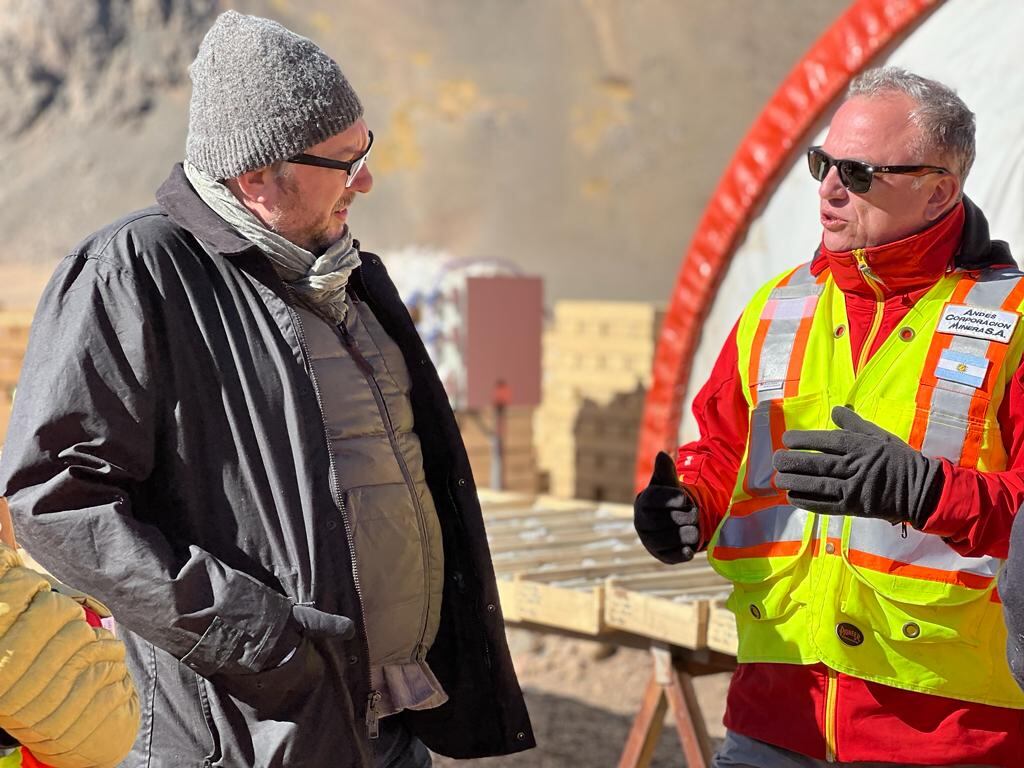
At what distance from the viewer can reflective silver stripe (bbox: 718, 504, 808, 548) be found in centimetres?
248

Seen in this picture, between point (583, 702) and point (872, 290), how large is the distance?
4781mm

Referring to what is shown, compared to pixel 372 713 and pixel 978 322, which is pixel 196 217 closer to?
pixel 372 713

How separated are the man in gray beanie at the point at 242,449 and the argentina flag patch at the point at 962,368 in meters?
0.98

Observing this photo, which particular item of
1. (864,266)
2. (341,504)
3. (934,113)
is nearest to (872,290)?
(864,266)

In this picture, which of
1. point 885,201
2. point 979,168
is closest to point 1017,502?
point 885,201

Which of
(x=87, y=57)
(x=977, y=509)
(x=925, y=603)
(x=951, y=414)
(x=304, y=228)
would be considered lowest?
(x=925, y=603)

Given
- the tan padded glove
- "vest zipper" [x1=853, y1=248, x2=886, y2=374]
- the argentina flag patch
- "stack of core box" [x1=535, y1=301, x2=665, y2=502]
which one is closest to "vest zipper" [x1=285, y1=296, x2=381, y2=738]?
the tan padded glove

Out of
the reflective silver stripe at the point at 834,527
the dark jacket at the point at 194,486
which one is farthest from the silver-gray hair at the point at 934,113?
the dark jacket at the point at 194,486

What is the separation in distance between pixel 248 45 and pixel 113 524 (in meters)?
0.86

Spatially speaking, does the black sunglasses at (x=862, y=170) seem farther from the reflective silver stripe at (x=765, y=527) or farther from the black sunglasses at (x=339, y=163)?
the black sunglasses at (x=339, y=163)

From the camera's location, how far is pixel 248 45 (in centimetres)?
238

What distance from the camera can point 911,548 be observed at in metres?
2.34

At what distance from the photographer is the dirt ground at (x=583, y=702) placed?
19.8 feet

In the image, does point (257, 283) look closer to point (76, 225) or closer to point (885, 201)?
point (885, 201)
